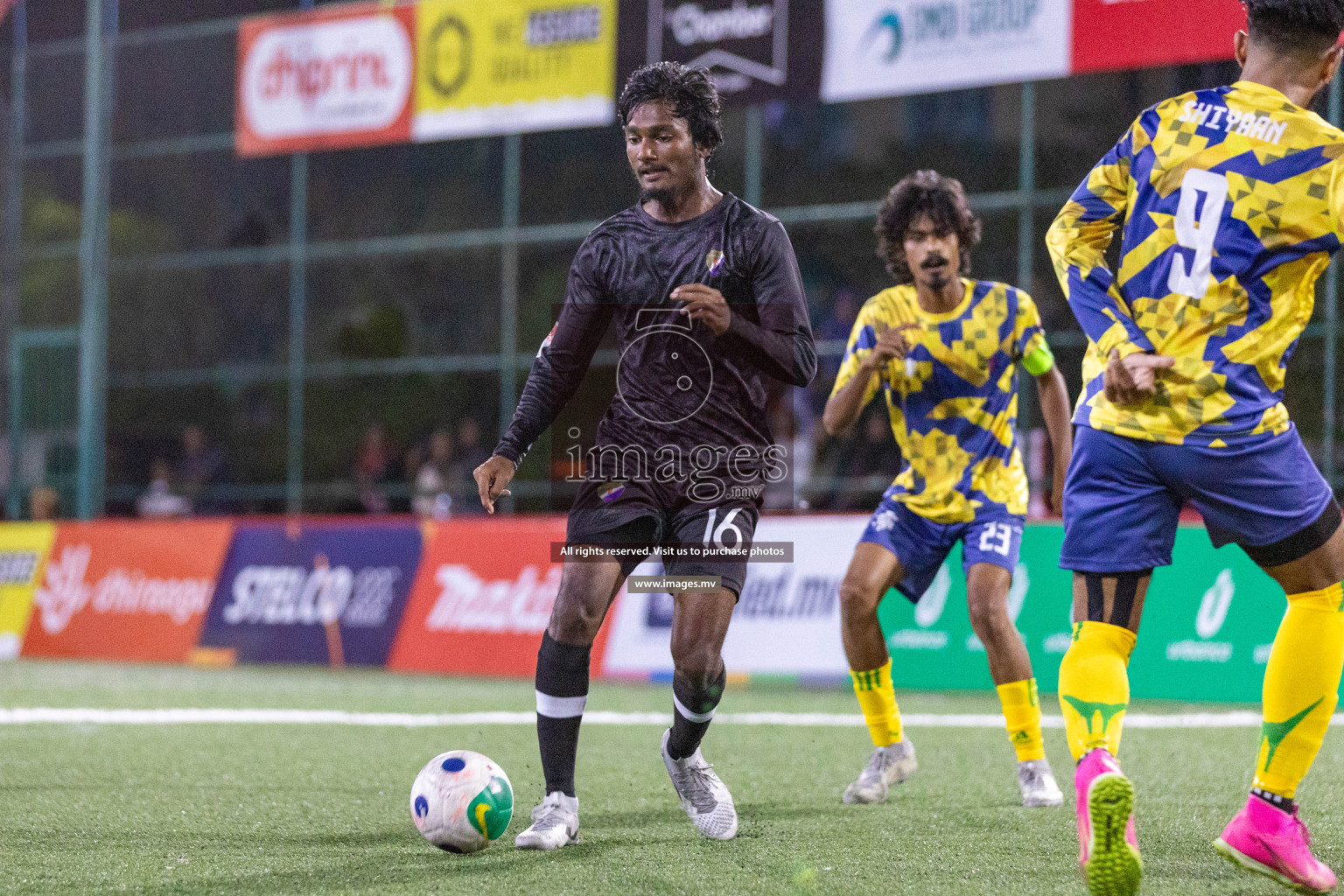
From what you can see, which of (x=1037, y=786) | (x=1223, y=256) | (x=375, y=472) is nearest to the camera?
(x=1223, y=256)

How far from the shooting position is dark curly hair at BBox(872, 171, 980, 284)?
6707 mm

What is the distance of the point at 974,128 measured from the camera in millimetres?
24719

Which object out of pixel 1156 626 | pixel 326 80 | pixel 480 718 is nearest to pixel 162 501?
pixel 326 80

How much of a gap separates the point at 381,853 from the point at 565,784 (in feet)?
2.00

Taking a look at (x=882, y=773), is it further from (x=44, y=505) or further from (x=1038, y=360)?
(x=44, y=505)

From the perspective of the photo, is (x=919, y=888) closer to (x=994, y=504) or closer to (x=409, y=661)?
(x=994, y=504)

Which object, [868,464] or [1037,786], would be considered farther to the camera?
[868,464]

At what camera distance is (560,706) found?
17.0ft

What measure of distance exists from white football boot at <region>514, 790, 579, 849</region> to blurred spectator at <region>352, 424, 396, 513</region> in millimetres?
15266

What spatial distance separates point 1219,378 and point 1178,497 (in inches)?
13.0

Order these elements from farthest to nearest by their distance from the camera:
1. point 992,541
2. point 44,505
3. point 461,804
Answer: point 44,505, point 992,541, point 461,804

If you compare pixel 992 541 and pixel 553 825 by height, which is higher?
pixel 992 541

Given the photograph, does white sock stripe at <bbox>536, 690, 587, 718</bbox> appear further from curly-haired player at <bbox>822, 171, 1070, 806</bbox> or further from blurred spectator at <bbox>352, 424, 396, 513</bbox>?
blurred spectator at <bbox>352, 424, 396, 513</bbox>

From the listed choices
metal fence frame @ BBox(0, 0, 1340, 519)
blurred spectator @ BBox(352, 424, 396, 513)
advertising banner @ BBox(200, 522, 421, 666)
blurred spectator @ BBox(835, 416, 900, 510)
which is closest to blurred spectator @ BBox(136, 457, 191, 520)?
metal fence frame @ BBox(0, 0, 1340, 519)
